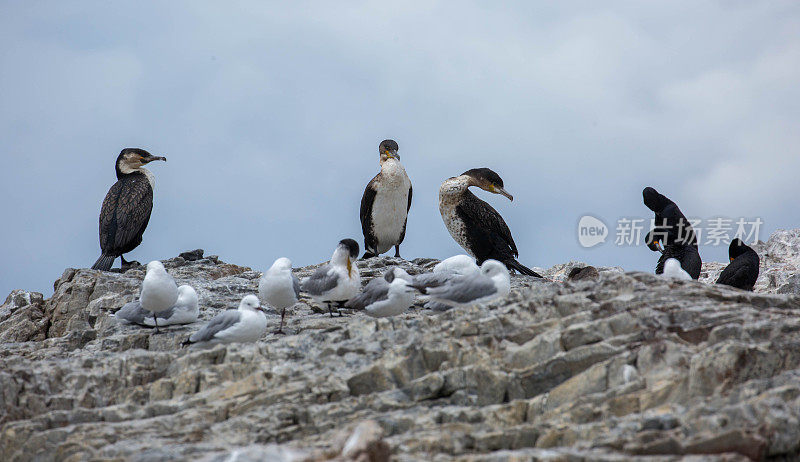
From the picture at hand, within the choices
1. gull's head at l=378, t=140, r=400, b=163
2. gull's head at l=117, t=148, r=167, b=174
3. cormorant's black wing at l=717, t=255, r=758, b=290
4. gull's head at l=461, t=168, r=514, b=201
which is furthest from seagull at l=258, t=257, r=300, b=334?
gull's head at l=117, t=148, r=167, b=174

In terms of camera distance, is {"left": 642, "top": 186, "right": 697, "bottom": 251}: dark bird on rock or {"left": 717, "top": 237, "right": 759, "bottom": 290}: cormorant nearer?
{"left": 717, "top": 237, "right": 759, "bottom": 290}: cormorant

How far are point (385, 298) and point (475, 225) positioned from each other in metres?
6.10

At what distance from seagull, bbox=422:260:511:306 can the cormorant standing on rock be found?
5778 millimetres

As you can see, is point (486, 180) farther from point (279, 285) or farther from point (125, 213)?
point (279, 285)

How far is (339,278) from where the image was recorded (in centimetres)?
1296

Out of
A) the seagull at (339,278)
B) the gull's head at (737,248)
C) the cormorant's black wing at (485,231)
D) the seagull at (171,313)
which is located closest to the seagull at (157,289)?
the seagull at (171,313)

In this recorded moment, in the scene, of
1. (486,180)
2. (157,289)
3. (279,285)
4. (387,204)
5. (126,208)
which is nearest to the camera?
(157,289)

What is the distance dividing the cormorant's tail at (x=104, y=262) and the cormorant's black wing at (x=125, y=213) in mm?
133

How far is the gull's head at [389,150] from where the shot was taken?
20.2 m

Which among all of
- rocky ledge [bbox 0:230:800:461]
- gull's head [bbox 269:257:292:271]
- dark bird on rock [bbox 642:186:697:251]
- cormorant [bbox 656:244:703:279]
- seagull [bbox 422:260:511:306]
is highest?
dark bird on rock [bbox 642:186:697:251]

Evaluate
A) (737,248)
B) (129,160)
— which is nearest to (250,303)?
(129,160)

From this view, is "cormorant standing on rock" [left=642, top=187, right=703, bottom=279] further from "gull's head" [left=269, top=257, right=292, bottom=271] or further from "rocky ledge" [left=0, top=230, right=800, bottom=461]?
"gull's head" [left=269, top=257, right=292, bottom=271]

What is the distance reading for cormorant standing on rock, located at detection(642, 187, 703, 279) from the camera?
56.9ft

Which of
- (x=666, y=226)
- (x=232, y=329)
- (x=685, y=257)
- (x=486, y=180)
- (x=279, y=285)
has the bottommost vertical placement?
(x=232, y=329)
